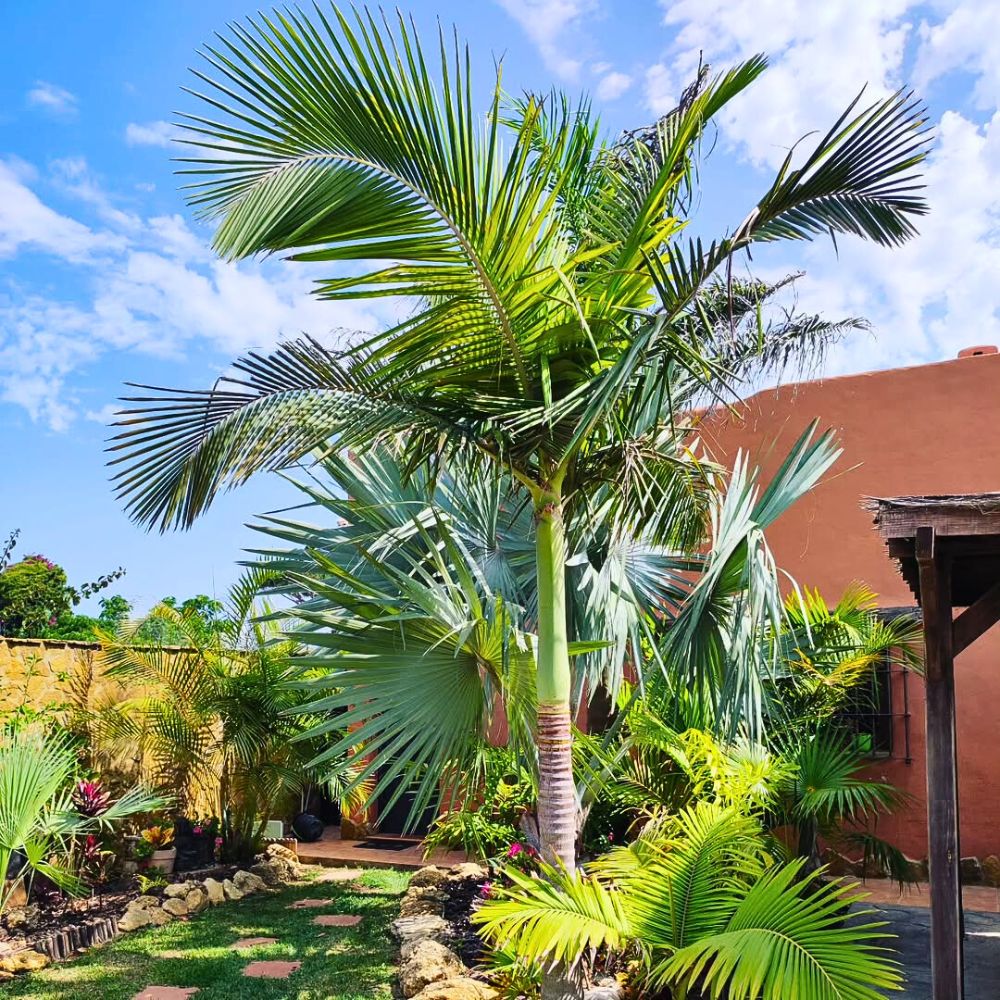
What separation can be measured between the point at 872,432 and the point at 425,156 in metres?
6.80

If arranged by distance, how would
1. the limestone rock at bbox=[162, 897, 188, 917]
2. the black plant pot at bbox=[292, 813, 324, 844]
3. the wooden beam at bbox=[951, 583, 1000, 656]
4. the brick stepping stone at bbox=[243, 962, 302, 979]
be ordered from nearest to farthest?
the wooden beam at bbox=[951, 583, 1000, 656], the brick stepping stone at bbox=[243, 962, 302, 979], the limestone rock at bbox=[162, 897, 188, 917], the black plant pot at bbox=[292, 813, 324, 844]

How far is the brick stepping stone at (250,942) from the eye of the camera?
22.7ft

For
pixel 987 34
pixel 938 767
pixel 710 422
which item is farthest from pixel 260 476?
pixel 987 34

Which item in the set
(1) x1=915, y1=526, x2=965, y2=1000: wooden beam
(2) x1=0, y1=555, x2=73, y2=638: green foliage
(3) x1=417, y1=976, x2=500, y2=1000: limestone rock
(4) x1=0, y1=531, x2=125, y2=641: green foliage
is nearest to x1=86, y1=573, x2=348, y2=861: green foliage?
(3) x1=417, y1=976, x2=500, y2=1000: limestone rock

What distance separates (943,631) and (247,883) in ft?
23.2

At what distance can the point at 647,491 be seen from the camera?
4.51m

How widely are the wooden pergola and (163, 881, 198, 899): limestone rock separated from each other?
635 cm

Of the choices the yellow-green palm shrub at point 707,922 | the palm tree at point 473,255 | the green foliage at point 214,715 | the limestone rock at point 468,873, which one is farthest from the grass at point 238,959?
the palm tree at point 473,255

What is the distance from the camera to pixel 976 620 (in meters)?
4.27

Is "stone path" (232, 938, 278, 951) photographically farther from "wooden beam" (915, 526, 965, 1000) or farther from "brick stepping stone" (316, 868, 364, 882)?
"wooden beam" (915, 526, 965, 1000)

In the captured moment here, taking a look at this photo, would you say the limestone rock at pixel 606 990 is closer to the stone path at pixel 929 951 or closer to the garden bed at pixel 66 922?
the stone path at pixel 929 951

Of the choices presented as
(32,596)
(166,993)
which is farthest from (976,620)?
(32,596)

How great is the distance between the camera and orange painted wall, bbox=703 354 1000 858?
8.59 metres

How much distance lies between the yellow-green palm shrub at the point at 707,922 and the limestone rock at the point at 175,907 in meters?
4.44
